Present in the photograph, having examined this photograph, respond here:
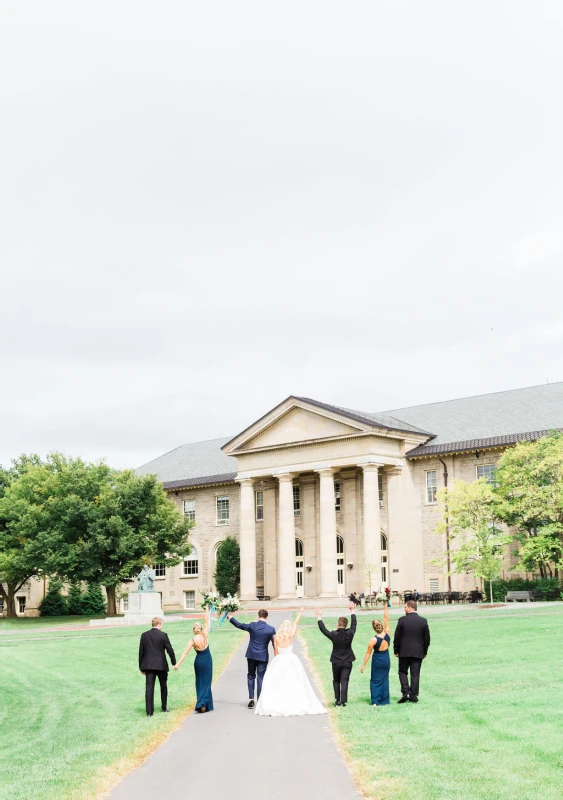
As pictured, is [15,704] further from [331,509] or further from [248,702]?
[331,509]

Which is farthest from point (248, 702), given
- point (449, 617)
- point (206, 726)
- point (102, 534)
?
point (102, 534)

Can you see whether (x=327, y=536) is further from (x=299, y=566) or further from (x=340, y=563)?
(x=299, y=566)

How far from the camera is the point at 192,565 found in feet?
259

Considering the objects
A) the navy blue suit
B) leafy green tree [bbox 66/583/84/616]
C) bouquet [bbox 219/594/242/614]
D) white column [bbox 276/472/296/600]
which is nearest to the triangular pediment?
white column [bbox 276/472/296/600]

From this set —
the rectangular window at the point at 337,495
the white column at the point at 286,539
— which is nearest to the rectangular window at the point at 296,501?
the rectangular window at the point at 337,495

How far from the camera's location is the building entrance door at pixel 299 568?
70750 mm

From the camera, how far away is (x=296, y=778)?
11617 millimetres

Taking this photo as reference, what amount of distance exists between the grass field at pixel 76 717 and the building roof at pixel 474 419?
3216cm

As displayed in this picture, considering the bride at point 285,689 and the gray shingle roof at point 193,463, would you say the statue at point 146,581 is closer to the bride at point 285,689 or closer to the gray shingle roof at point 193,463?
the gray shingle roof at point 193,463

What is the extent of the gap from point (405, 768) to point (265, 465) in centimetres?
5876

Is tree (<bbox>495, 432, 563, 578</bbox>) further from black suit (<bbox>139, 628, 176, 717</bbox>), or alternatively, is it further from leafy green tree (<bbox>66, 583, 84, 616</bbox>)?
black suit (<bbox>139, 628, 176, 717</bbox>)

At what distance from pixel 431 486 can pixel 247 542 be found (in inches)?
547

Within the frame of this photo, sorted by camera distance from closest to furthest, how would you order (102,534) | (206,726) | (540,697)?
(206,726) < (540,697) < (102,534)

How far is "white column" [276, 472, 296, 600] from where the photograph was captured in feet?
222
